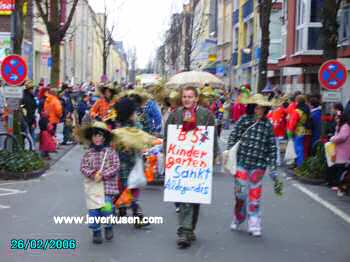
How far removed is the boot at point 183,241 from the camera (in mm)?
7248

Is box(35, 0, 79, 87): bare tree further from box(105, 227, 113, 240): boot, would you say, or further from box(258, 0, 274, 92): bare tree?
box(105, 227, 113, 240): boot

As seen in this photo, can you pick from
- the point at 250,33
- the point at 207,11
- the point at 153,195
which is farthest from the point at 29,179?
the point at 207,11

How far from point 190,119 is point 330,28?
730 centimetres

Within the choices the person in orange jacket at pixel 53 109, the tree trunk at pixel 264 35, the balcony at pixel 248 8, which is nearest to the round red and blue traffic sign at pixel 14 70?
the person in orange jacket at pixel 53 109

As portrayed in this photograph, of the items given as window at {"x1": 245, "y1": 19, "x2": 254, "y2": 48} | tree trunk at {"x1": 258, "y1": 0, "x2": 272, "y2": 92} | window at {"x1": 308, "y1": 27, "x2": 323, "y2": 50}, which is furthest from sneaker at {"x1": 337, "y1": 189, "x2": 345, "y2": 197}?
window at {"x1": 245, "y1": 19, "x2": 254, "y2": 48}

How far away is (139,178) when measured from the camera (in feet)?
26.0

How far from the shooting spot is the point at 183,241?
23.8ft

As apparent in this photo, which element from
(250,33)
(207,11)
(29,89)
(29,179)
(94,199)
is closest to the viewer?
(94,199)

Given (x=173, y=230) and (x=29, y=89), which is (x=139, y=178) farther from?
(x=29, y=89)

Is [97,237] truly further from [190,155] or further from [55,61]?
[55,61]

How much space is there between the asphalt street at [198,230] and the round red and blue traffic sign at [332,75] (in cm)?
244

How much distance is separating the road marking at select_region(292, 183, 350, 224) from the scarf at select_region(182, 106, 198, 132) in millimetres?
2989

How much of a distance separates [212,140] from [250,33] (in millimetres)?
39501
